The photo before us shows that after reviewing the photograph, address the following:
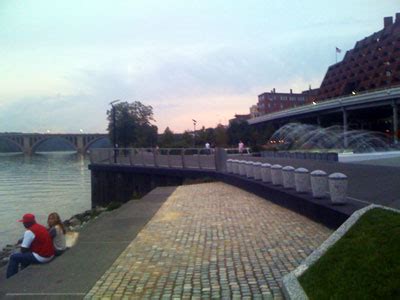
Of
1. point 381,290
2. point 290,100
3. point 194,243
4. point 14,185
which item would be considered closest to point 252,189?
point 194,243

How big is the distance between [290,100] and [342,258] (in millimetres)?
142841

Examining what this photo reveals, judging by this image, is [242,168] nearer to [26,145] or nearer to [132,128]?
[132,128]

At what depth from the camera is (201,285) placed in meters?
5.74

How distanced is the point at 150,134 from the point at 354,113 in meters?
33.3

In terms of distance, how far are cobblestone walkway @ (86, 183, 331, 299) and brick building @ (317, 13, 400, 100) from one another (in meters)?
80.9

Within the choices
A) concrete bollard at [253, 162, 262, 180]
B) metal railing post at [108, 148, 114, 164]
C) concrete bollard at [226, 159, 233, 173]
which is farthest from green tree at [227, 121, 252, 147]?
concrete bollard at [253, 162, 262, 180]

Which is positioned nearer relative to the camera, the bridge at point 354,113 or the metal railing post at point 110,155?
the metal railing post at point 110,155

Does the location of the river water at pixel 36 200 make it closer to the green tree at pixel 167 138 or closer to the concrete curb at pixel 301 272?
the green tree at pixel 167 138

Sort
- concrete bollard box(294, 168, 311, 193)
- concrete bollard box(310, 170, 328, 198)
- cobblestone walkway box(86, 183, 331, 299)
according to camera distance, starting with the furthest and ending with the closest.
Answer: concrete bollard box(294, 168, 311, 193) → concrete bollard box(310, 170, 328, 198) → cobblestone walkway box(86, 183, 331, 299)

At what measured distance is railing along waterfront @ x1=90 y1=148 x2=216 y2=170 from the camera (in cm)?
2388

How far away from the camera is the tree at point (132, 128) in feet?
197

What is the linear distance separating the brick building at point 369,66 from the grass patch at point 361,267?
3318 inches

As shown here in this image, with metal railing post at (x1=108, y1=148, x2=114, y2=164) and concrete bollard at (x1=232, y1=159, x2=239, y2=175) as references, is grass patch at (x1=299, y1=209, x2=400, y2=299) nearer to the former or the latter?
concrete bollard at (x1=232, y1=159, x2=239, y2=175)

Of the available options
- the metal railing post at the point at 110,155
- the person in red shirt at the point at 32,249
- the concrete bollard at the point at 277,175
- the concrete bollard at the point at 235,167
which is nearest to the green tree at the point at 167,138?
the metal railing post at the point at 110,155
